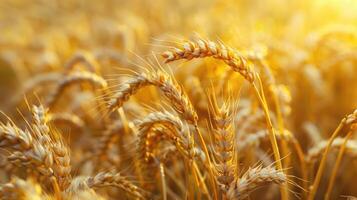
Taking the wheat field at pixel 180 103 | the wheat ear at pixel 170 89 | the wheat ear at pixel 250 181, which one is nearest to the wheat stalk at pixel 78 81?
the wheat field at pixel 180 103

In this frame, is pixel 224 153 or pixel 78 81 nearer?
pixel 224 153

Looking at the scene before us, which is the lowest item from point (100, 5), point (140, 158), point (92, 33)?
point (140, 158)

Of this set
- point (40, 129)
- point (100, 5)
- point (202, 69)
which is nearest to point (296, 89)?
point (202, 69)

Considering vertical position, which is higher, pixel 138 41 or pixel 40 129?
pixel 138 41

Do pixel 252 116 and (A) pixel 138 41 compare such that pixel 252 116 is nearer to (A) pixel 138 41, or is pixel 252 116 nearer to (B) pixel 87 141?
(B) pixel 87 141

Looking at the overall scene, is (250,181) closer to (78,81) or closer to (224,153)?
(224,153)

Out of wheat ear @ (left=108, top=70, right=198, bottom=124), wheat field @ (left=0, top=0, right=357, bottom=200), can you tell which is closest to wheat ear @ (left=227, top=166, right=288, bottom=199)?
wheat field @ (left=0, top=0, right=357, bottom=200)

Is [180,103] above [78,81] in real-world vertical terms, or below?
below

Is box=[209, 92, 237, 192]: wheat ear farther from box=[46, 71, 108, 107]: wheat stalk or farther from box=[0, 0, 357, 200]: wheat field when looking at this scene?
box=[46, 71, 108, 107]: wheat stalk

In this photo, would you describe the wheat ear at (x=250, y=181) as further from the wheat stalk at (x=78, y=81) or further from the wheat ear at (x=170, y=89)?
the wheat stalk at (x=78, y=81)

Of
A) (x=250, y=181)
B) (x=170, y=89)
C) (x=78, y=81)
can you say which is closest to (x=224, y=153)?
(x=250, y=181)
